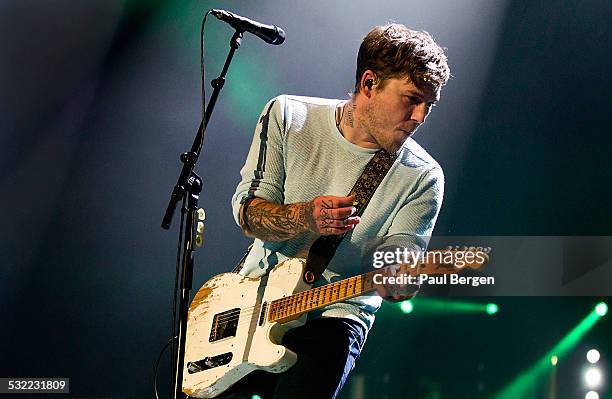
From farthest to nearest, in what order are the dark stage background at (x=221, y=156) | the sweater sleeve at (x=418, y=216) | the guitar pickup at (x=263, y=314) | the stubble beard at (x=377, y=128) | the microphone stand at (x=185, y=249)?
the dark stage background at (x=221, y=156) < the stubble beard at (x=377, y=128) < the sweater sleeve at (x=418, y=216) < the guitar pickup at (x=263, y=314) < the microphone stand at (x=185, y=249)

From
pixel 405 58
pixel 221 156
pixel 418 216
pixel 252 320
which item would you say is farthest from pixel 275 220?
pixel 221 156

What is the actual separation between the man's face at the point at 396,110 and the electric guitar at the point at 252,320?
59 centimetres

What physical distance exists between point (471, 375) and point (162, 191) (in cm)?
189

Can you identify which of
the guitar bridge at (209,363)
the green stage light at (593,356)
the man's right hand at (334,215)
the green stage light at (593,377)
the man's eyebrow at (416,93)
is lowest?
the guitar bridge at (209,363)

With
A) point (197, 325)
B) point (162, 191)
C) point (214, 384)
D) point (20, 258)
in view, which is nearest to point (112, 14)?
point (162, 191)

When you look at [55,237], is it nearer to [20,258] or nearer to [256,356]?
[20,258]

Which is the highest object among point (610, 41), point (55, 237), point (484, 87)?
point (610, 41)

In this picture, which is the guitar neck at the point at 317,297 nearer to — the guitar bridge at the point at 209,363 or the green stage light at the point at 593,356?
the guitar bridge at the point at 209,363

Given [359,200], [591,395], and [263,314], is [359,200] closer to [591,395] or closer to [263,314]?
[263,314]

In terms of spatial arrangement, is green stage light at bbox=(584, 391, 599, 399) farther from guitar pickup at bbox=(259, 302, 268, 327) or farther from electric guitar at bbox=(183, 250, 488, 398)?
guitar pickup at bbox=(259, 302, 268, 327)

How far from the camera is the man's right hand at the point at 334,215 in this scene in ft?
9.02

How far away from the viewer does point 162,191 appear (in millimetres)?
4320

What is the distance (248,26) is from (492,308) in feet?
6.60

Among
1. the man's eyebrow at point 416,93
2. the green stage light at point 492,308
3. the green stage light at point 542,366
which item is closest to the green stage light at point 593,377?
the green stage light at point 542,366
